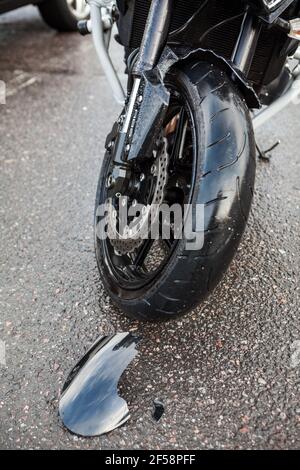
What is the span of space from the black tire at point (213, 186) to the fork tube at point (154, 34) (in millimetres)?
137

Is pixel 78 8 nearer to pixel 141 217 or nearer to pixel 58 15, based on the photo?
pixel 58 15

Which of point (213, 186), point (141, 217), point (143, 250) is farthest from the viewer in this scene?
point (143, 250)

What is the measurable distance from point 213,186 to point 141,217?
46cm

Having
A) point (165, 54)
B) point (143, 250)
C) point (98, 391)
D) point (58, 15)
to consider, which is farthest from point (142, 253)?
point (58, 15)

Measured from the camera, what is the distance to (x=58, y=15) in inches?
190

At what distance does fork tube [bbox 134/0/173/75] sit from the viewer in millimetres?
1759

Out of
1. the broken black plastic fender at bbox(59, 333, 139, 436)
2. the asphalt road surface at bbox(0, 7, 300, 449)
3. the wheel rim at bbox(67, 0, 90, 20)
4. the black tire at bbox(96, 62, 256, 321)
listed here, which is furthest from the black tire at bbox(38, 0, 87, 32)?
the broken black plastic fender at bbox(59, 333, 139, 436)

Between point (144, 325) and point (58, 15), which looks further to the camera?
point (58, 15)

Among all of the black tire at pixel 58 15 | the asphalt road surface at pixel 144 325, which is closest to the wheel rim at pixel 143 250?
the asphalt road surface at pixel 144 325

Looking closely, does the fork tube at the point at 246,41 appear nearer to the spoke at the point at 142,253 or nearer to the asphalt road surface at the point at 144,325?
the spoke at the point at 142,253

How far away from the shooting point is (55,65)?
175 inches

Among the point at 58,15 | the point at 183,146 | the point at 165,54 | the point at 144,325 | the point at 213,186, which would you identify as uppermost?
the point at 165,54

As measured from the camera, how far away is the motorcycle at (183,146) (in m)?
1.69

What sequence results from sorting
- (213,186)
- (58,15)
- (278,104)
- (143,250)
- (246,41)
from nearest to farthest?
(213,186) < (246,41) < (143,250) < (278,104) < (58,15)
